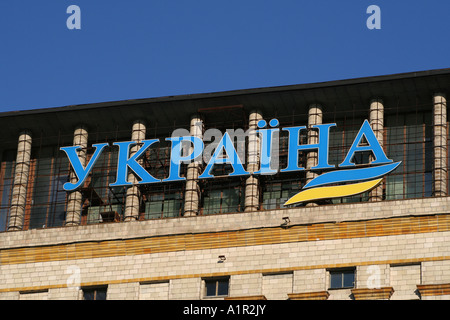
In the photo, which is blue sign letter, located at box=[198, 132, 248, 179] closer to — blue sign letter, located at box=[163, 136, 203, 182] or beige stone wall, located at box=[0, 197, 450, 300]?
blue sign letter, located at box=[163, 136, 203, 182]

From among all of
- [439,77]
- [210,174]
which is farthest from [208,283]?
[439,77]

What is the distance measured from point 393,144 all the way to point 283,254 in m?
8.84

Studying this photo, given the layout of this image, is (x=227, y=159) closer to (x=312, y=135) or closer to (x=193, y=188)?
(x=193, y=188)

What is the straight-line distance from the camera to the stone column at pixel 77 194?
69.1 metres

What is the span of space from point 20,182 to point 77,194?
142 inches

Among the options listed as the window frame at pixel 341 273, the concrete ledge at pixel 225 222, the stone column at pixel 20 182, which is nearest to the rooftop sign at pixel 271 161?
the concrete ledge at pixel 225 222

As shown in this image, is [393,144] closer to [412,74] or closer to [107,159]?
[412,74]

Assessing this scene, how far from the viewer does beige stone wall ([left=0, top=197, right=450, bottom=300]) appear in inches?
2424

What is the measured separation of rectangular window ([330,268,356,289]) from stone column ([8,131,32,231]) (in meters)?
18.3

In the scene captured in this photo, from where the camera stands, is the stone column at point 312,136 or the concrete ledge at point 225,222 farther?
the stone column at point 312,136

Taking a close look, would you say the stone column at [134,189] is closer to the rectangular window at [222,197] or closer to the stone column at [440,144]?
the rectangular window at [222,197]

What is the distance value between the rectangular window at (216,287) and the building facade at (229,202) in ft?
0.25

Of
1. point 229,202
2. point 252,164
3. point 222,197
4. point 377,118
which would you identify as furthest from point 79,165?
point 377,118

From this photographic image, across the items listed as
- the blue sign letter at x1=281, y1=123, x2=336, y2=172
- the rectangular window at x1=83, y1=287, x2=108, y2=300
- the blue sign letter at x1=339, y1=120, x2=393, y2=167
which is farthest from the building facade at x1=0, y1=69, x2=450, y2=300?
the blue sign letter at x1=339, y1=120, x2=393, y2=167
